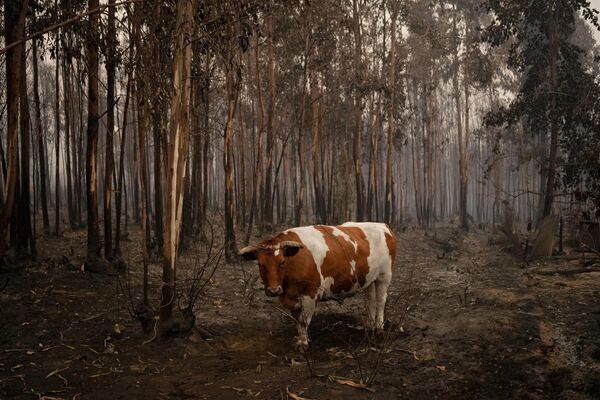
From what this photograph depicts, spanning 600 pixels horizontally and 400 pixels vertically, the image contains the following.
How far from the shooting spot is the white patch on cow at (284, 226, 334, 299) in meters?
6.11

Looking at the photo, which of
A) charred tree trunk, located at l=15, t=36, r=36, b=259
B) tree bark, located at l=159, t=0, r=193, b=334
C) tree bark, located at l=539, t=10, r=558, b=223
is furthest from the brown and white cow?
tree bark, located at l=539, t=10, r=558, b=223

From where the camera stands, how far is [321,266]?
20.1 feet

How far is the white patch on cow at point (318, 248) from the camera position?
611cm

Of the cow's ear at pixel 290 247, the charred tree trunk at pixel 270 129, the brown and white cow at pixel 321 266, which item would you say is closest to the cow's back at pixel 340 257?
the brown and white cow at pixel 321 266

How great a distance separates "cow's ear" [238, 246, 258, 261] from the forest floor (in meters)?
1.05

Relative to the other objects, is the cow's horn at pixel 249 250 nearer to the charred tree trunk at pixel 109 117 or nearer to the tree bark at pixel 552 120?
the charred tree trunk at pixel 109 117

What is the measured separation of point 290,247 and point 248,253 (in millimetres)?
584

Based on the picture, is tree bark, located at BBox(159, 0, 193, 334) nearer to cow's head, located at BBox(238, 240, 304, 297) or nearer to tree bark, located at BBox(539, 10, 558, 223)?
cow's head, located at BBox(238, 240, 304, 297)

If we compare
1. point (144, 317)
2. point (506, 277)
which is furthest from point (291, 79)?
point (144, 317)

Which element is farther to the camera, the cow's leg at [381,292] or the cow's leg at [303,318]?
the cow's leg at [381,292]

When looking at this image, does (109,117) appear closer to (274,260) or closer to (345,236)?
(274,260)

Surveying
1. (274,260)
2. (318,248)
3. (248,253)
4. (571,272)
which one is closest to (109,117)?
(248,253)

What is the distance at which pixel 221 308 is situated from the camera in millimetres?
7992

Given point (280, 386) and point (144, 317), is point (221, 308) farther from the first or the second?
point (280, 386)
